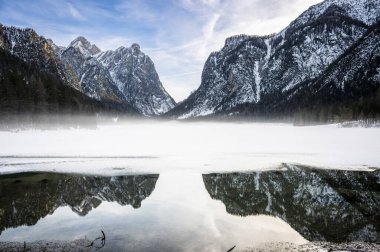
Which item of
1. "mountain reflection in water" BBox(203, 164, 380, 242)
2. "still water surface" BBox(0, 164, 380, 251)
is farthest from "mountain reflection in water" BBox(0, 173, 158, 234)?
"mountain reflection in water" BBox(203, 164, 380, 242)

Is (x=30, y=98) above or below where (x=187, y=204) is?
above

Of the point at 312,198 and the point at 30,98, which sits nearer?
the point at 312,198

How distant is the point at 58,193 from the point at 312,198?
1182 cm

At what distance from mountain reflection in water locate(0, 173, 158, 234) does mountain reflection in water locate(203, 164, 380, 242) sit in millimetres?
4010

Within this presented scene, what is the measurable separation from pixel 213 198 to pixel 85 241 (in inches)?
315

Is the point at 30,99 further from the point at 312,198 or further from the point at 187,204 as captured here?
the point at 312,198

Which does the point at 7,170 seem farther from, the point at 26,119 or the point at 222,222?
the point at 26,119

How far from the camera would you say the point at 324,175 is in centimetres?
2330

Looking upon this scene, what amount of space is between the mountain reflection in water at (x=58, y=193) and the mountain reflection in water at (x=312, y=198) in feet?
13.2

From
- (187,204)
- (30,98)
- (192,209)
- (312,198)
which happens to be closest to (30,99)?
(30,98)

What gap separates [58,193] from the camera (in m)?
17.9

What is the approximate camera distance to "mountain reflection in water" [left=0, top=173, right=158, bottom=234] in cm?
1417

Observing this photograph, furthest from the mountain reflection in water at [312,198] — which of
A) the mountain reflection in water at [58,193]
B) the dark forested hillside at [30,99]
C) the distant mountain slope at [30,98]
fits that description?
the distant mountain slope at [30,98]

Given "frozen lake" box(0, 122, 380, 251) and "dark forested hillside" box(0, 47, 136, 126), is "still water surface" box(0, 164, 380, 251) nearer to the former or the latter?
"frozen lake" box(0, 122, 380, 251)
